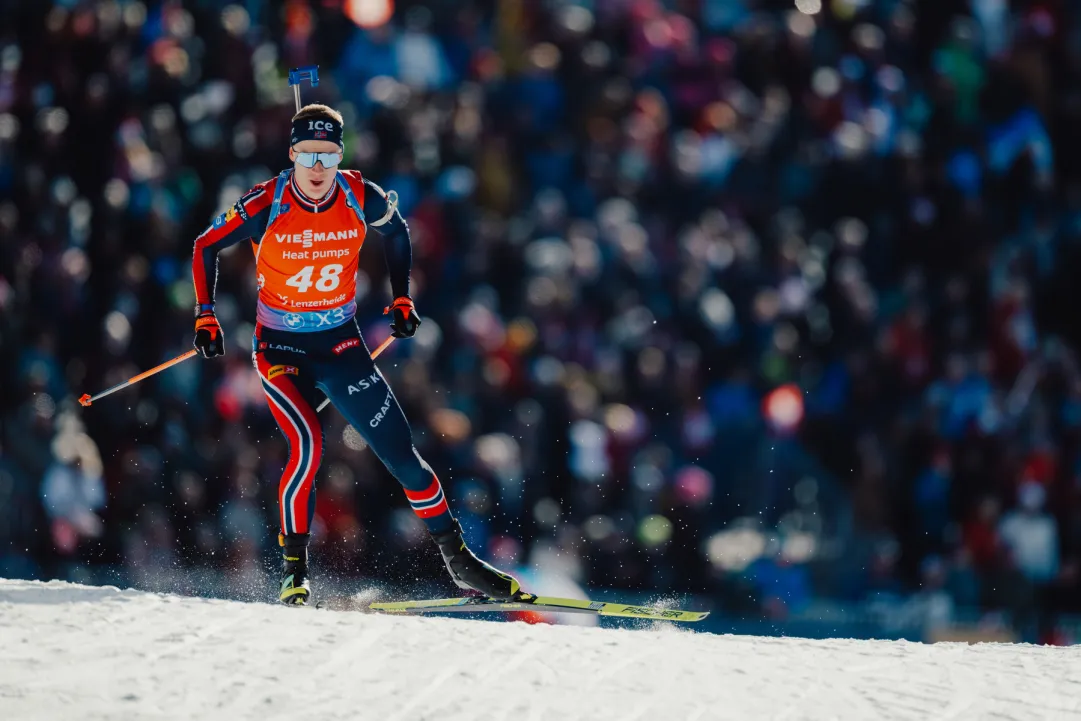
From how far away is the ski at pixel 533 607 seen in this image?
5.05 meters

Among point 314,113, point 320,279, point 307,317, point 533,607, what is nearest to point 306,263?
point 320,279

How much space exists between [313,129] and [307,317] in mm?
663

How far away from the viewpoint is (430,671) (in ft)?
12.5

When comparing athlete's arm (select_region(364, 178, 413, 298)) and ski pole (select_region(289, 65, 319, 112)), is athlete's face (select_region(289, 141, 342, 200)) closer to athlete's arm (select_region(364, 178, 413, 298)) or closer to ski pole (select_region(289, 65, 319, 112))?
ski pole (select_region(289, 65, 319, 112))

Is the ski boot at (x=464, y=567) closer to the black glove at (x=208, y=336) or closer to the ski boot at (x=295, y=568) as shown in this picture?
the ski boot at (x=295, y=568)

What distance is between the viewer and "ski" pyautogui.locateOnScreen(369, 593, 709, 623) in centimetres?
505

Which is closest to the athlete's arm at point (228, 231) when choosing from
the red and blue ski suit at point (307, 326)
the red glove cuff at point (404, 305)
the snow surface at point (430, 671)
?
the red and blue ski suit at point (307, 326)

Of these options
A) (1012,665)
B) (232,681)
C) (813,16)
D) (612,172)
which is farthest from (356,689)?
(813,16)

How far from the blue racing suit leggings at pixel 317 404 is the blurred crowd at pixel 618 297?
1.76 meters

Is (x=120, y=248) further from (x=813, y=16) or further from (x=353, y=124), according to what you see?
(x=813, y=16)

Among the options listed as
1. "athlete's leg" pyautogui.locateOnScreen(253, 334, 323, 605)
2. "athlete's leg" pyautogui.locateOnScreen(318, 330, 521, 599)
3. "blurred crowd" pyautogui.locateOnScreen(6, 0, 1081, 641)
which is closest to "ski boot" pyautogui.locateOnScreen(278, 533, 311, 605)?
"athlete's leg" pyautogui.locateOnScreen(253, 334, 323, 605)

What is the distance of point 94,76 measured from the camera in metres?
7.66

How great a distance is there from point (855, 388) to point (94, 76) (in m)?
4.58

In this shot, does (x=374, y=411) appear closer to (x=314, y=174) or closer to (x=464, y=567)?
(x=464, y=567)
